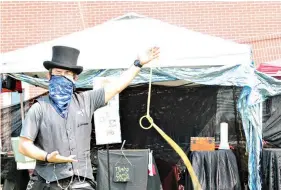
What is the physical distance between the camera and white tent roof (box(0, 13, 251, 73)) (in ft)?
15.9

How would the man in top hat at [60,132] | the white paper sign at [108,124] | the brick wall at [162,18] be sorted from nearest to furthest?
the man in top hat at [60,132], the white paper sign at [108,124], the brick wall at [162,18]

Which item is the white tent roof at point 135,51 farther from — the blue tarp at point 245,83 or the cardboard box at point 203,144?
the cardboard box at point 203,144

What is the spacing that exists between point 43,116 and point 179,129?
127 inches

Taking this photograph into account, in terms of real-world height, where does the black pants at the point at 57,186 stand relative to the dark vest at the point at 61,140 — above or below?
below

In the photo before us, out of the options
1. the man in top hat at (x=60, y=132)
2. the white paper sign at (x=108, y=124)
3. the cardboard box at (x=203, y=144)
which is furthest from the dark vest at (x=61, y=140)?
the cardboard box at (x=203, y=144)

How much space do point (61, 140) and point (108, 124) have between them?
7.00ft

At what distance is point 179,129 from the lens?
593cm

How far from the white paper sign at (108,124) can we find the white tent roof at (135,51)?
0.47 meters

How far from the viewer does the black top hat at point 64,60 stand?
3.01 metres

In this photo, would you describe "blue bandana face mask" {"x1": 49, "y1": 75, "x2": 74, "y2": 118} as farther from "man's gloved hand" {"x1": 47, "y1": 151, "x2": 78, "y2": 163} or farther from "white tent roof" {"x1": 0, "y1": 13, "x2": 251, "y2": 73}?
"white tent roof" {"x1": 0, "y1": 13, "x2": 251, "y2": 73}

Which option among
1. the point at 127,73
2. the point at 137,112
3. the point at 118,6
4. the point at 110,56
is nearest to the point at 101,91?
the point at 127,73

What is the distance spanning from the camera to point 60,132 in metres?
2.90

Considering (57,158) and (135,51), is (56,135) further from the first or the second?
(135,51)

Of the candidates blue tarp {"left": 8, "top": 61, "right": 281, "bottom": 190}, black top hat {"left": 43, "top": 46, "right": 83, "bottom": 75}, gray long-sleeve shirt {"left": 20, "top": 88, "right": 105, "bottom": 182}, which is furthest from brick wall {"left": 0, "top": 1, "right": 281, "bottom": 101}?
gray long-sleeve shirt {"left": 20, "top": 88, "right": 105, "bottom": 182}
